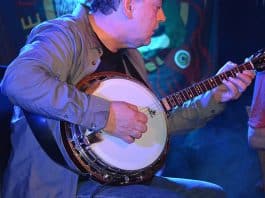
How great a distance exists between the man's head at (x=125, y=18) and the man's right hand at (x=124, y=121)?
30cm

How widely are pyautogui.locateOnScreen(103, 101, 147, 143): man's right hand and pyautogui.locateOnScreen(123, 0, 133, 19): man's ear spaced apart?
33 cm

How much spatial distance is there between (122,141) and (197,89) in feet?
1.23

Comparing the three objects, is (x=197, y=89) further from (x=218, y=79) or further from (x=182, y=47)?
(x=182, y=47)

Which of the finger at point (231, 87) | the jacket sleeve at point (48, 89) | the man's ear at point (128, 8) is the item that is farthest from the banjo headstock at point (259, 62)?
the jacket sleeve at point (48, 89)

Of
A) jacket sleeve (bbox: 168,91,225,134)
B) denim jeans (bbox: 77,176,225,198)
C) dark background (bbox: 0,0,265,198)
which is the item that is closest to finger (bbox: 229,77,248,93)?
jacket sleeve (bbox: 168,91,225,134)

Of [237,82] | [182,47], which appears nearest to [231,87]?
[237,82]

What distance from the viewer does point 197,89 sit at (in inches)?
69.1

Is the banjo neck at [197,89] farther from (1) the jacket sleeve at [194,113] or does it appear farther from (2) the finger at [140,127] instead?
(2) the finger at [140,127]

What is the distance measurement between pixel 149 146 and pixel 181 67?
1.39 metres

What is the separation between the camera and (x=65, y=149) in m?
1.49

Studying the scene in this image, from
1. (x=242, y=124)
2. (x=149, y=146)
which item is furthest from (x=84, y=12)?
(x=242, y=124)

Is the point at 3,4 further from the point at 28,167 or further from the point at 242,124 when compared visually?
the point at 242,124

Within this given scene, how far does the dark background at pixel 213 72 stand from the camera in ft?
9.62

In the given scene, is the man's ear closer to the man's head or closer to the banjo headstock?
the man's head
